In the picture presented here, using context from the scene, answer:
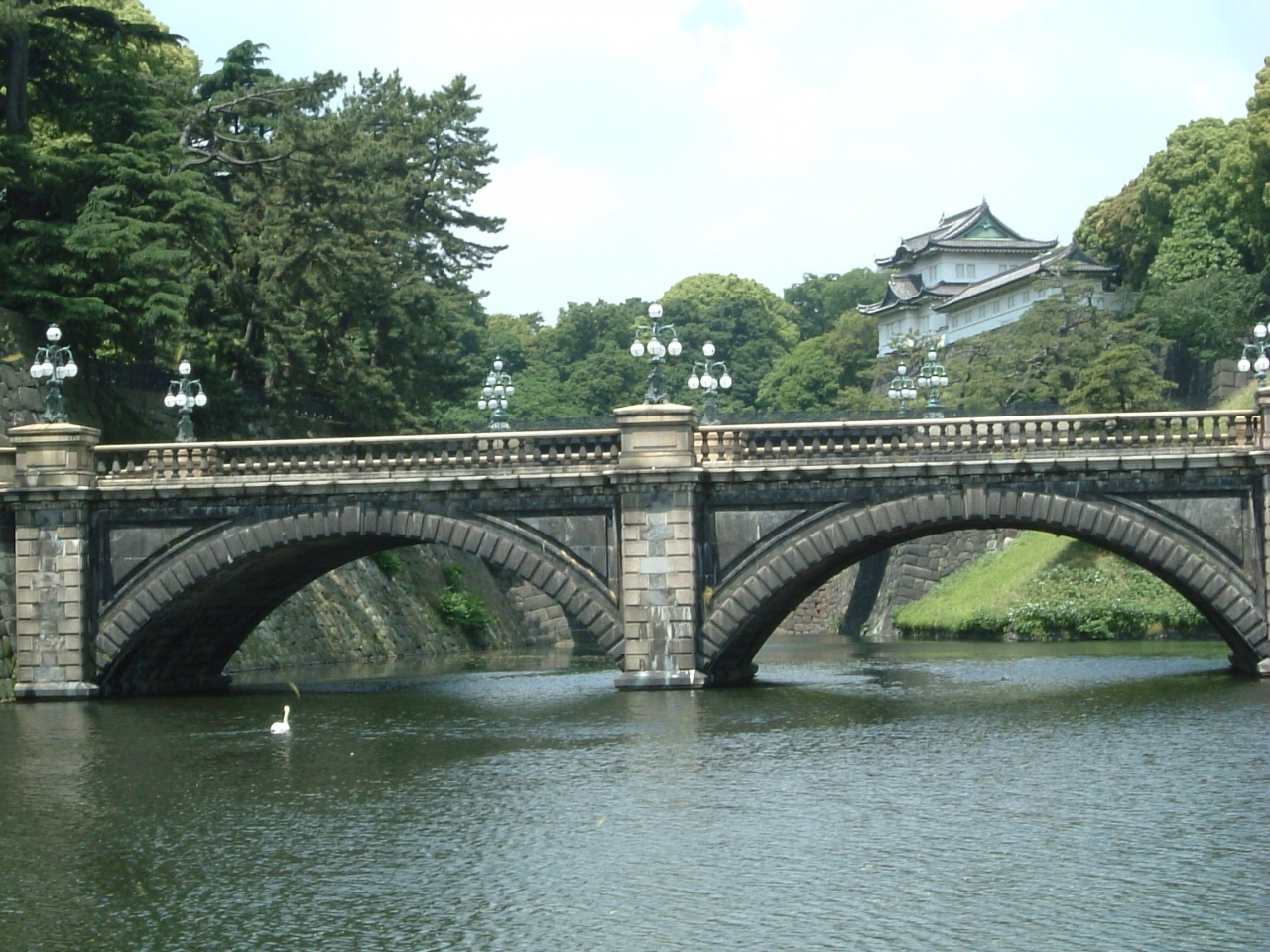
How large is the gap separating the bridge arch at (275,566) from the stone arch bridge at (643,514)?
0.06 meters

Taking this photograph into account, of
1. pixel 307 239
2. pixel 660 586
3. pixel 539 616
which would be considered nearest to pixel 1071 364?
pixel 539 616

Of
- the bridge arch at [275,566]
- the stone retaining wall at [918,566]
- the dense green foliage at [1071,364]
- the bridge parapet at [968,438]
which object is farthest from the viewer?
the stone retaining wall at [918,566]

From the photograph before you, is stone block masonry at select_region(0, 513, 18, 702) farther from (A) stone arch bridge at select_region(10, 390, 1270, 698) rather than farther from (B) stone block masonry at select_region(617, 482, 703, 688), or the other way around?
(B) stone block masonry at select_region(617, 482, 703, 688)

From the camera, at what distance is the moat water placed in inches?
709

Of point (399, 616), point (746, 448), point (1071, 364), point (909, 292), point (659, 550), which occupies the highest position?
point (909, 292)

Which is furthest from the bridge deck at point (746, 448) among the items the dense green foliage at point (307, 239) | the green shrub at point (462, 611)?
the green shrub at point (462, 611)

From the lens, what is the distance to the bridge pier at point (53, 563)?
136ft

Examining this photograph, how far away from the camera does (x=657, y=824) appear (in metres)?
23.2

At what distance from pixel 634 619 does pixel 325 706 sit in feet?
24.2

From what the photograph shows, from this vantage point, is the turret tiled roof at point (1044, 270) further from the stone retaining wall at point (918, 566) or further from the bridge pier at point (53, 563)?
the bridge pier at point (53, 563)

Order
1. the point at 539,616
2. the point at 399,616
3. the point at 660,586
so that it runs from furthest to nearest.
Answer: the point at 539,616 → the point at 399,616 → the point at 660,586

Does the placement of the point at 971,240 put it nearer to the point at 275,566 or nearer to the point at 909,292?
the point at 909,292

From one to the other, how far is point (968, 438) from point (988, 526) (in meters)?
2.60

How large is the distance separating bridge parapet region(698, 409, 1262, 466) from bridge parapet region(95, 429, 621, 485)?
293 centimetres
